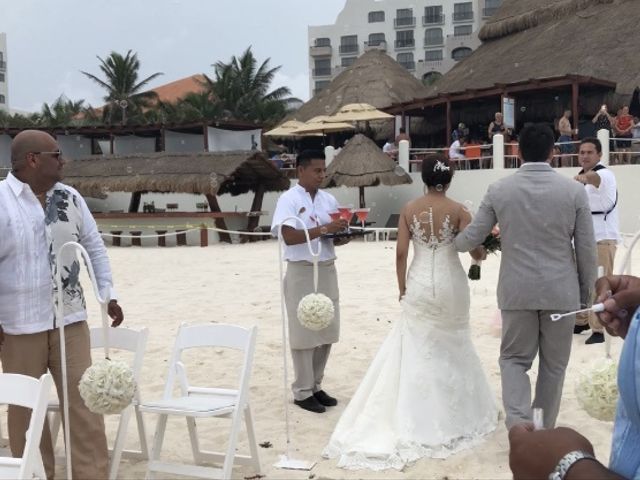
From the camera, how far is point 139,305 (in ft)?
31.0

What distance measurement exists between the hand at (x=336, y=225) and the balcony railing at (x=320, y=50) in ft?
213

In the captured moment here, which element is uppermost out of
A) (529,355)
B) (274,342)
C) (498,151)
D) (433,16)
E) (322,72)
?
(433,16)

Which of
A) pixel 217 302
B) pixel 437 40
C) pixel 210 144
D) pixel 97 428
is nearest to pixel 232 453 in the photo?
pixel 97 428

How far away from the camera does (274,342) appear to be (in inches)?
277

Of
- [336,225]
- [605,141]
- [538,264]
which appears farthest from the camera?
[605,141]

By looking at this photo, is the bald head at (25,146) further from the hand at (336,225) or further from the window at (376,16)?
the window at (376,16)

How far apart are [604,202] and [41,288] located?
4.71 m

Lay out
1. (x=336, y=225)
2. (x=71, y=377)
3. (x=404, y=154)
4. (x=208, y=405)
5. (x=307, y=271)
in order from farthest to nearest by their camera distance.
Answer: (x=404, y=154), (x=307, y=271), (x=336, y=225), (x=208, y=405), (x=71, y=377)

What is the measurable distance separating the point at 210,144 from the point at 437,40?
46.5 m

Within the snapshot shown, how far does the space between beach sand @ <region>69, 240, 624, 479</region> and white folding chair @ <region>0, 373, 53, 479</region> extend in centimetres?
129

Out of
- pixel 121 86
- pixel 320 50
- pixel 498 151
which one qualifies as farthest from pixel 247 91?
pixel 498 151

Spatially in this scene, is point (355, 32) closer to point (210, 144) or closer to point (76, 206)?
point (210, 144)

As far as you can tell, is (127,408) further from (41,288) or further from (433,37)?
(433,37)

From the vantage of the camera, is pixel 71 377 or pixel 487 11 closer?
pixel 71 377
